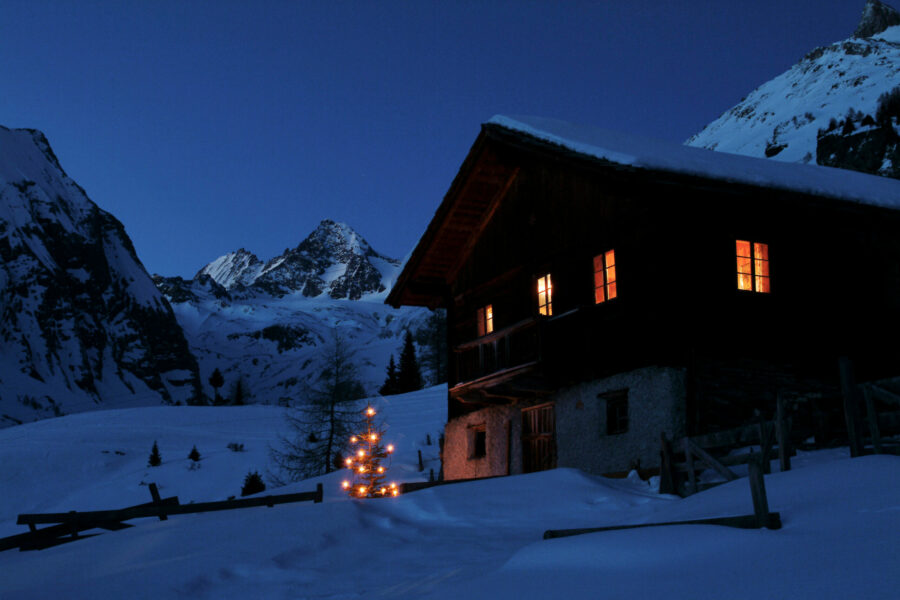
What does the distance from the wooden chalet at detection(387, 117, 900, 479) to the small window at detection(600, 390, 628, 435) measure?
4 cm

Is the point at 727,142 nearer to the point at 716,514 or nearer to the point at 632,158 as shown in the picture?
the point at 632,158

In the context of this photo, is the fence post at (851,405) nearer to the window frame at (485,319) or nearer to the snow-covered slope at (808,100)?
the window frame at (485,319)

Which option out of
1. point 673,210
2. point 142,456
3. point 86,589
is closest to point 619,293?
point 673,210

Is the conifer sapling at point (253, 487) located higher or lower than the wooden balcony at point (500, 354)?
lower

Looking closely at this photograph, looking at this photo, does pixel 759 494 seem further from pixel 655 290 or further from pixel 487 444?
pixel 487 444

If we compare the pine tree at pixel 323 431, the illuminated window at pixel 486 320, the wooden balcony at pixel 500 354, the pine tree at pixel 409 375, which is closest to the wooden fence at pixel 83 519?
the wooden balcony at pixel 500 354

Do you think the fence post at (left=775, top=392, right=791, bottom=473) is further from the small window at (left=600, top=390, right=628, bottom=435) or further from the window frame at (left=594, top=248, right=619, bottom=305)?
the window frame at (left=594, top=248, right=619, bottom=305)

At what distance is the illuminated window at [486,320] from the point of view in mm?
23222

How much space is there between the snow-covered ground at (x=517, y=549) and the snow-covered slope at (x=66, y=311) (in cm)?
13585

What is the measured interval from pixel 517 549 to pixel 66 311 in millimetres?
174058

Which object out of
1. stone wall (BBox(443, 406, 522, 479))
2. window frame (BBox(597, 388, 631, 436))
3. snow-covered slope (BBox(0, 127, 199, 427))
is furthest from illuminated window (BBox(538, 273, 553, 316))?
snow-covered slope (BBox(0, 127, 199, 427))

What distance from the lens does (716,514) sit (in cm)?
878

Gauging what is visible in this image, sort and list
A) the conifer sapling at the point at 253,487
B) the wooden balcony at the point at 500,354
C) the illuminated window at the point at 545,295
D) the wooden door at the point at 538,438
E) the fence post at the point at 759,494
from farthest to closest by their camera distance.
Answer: the conifer sapling at the point at 253,487 → the illuminated window at the point at 545,295 → the wooden door at the point at 538,438 → the wooden balcony at the point at 500,354 → the fence post at the point at 759,494

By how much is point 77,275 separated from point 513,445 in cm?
17552
